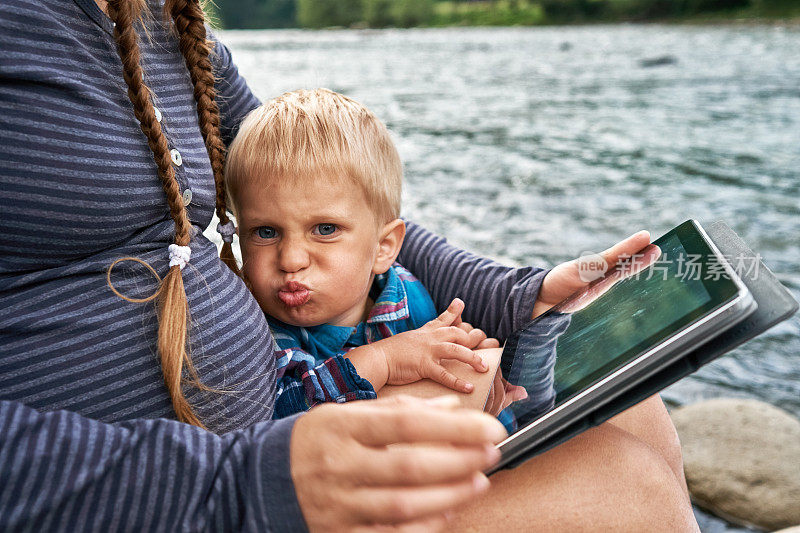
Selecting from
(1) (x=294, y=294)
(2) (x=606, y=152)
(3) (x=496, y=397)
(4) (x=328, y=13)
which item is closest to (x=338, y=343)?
(1) (x=294, y=294)

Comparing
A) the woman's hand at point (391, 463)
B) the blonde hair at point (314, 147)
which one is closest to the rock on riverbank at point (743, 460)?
the blonde hair at point (314, 147)

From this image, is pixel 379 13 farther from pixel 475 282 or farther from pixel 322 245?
pixel 322 245

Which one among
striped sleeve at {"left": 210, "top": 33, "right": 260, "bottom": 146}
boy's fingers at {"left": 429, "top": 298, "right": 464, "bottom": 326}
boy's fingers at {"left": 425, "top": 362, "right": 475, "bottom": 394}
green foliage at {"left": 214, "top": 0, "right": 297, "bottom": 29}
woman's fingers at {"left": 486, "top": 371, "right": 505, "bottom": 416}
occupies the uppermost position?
striped sleeve at {"left": 210, "top": 33, "right": 260, "bottom": 146}

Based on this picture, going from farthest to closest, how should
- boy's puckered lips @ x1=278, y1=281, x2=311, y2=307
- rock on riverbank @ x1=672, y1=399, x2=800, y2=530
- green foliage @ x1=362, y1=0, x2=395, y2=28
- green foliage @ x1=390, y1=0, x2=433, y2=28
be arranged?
1. green foliage @ x1=362, y1=0, x2=395, y2=28
2. green foliage @ x1=390, y1=0, x2=433, y2=28
3. rock on riverbank @ x1=672, y1=399, x2=800, y2=530
4. boy's puckered lips @ x1=278, y1=281, x2=311, y2=307

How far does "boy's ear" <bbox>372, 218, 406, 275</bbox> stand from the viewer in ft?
4.52

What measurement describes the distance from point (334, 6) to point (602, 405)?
139 ft

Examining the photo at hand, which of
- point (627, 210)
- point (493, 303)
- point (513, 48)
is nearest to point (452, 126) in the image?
point (627, 210)

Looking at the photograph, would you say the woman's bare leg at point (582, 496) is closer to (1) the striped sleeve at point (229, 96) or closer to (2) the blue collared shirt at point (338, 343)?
(2) the blue collared shirt at point (338, 343)

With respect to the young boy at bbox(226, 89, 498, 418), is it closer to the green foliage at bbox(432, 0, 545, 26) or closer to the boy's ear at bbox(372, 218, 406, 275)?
the boy's ear at bbox(372, 218, 406, 275)

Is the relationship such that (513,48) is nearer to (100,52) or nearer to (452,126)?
(452,126)

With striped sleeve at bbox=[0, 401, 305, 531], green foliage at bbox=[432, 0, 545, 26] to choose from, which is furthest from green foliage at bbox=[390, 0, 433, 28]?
striped sleeve at bbox=[0, 401, 305, 531]

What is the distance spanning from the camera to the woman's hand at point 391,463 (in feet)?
1.95

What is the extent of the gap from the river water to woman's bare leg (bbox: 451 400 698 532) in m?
1.11

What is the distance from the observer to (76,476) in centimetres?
66
